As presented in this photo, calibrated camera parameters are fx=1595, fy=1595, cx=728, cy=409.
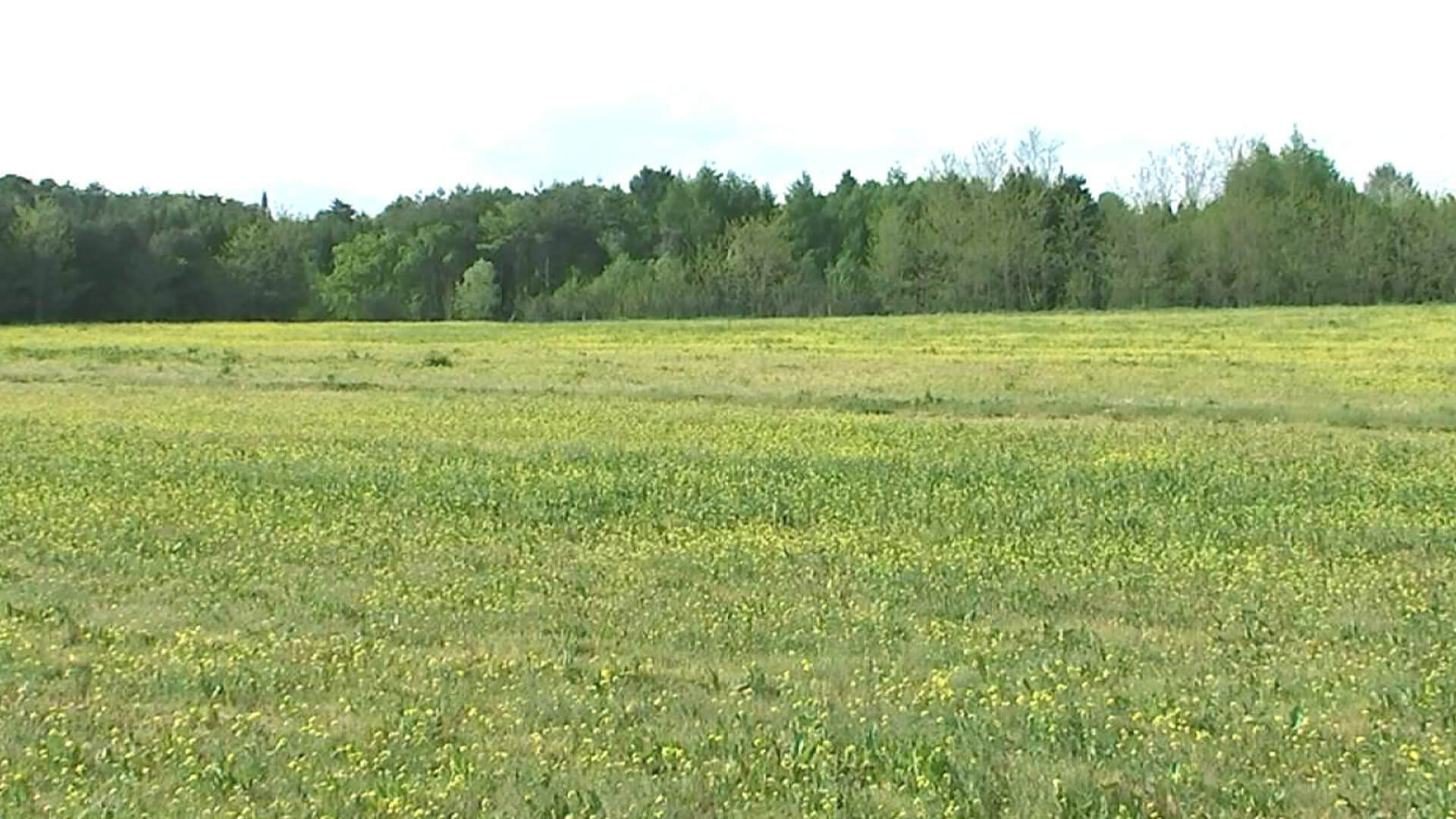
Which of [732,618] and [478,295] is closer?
[732,618]

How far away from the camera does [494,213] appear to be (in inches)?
5153

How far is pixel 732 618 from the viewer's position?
11.2 m

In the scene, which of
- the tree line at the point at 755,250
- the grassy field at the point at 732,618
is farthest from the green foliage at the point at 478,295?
the grassy field at the point at 732,618

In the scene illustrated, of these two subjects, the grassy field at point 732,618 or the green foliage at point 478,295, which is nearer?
the grassy field at point 732,618

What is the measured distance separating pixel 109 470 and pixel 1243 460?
1463 centimetres

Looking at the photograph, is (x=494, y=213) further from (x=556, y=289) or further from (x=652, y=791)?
(x=652, y=791)

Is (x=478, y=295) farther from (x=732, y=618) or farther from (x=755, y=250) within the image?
(x=732, y=618)

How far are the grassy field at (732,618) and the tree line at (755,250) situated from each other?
3048 inches

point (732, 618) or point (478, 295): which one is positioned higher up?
point (478, 295)

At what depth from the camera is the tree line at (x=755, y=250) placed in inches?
3962

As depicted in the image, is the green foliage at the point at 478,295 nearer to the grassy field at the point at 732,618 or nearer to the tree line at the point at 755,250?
the tree line at the point at 755,250

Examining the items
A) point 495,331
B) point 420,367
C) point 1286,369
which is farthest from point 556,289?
point 1286,369

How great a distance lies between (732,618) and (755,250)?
104 m

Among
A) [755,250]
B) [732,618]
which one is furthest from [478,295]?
[732,618]
